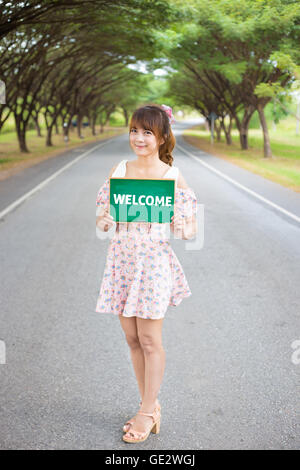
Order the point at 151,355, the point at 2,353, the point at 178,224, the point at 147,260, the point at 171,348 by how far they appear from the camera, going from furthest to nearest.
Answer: the point at 171,348, the point at 2,353, the point at 151,355, the point at 147,260, the point at 178,224

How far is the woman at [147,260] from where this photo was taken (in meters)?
2.93

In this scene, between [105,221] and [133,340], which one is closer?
[105,221]

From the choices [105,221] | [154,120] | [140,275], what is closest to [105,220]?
[105,221]

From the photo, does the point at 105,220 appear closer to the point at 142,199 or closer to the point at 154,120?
the point at 142,199

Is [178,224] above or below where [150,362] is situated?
above

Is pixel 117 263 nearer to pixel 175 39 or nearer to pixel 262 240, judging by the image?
pixel 262 240

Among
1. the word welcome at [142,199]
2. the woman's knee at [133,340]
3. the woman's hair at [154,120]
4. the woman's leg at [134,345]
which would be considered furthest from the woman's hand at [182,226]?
the woman's knee at [133,340]

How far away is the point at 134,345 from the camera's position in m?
3.18

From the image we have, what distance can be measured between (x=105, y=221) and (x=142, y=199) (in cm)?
27

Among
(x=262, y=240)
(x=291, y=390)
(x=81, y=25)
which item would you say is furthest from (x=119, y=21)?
(x=291, y=390)

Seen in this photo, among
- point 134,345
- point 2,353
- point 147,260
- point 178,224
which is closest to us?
point 178,224

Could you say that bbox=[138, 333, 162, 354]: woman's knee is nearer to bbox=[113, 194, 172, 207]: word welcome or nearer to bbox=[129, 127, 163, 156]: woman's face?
bbox=[113, 194, 172, 207]: word welcome

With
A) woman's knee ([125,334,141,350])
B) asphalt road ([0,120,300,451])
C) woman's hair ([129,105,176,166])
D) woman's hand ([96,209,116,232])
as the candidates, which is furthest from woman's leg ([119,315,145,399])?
woman's hair ([129,105,176,166])

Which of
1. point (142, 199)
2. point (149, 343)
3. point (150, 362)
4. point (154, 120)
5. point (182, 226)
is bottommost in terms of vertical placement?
point (150, 362)
